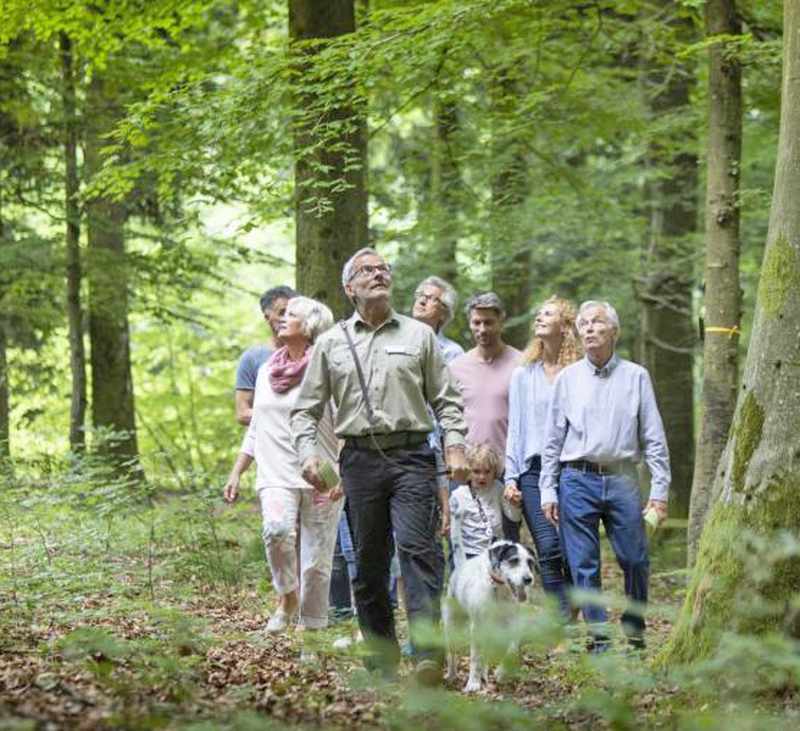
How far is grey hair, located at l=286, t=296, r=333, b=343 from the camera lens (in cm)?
789

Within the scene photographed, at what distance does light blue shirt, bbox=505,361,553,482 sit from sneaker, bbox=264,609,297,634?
5.62 ft

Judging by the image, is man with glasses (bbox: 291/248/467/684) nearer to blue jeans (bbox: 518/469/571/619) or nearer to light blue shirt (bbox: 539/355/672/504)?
light blue shirt (bbox: 539/355/672/504)

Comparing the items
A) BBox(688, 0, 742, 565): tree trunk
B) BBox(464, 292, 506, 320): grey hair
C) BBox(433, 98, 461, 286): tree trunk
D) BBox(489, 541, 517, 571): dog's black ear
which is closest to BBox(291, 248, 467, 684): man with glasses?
BBox(489, 541, 517, 571): dog's black ear

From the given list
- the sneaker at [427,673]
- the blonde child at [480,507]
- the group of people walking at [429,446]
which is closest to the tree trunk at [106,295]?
the group of people walking at [429,446]

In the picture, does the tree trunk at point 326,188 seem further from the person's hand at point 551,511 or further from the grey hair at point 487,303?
the person's hand at point 551,511

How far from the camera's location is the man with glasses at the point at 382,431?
6418 millimetres

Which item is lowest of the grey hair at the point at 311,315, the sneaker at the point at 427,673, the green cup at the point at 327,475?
the sneaker at the point at 427,673

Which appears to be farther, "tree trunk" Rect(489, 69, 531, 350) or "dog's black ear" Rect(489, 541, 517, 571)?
"tree trunk" Rect(489, 69, 531, 350)

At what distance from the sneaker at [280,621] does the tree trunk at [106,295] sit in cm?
814

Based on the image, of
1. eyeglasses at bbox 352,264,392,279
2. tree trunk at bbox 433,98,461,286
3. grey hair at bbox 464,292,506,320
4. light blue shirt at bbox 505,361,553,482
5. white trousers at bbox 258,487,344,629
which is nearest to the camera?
eyeglasses at bbox 352,264,392,279

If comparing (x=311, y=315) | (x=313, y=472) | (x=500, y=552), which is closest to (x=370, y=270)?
(x=313, y=472)

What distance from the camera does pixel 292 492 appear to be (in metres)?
7.87

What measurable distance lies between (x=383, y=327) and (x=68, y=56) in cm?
1083

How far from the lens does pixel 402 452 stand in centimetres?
647
